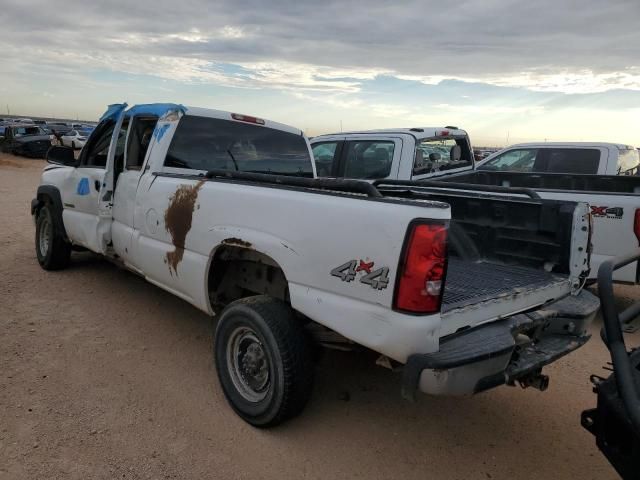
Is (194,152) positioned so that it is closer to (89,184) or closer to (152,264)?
(152,264)

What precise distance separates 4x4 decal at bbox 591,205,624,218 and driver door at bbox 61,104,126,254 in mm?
4842

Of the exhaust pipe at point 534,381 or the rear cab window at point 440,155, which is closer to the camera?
the exhaust pipe at point 534,381

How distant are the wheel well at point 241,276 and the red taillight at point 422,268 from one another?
1.00 meters

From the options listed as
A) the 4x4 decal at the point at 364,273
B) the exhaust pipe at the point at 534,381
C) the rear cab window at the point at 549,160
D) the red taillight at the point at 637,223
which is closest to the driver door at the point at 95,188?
the 4x4 decal at the point at 364,273

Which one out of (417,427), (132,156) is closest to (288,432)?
(417,427)

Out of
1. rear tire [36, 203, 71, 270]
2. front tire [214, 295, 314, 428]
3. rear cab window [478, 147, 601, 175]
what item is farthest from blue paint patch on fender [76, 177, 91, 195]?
rear cab window [478, 147, 601, 175]

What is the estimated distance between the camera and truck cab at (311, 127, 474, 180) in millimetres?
6629

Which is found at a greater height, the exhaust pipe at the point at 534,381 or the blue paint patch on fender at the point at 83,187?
the blue paint patch on fender at the point at 83,187

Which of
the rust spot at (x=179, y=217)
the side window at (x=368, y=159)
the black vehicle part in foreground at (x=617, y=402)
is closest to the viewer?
the black vehicle part in foreground at (x=617, y=402)

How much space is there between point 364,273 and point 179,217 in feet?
5.93

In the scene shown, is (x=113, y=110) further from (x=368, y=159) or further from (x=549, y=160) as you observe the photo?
(x=549, y=160)

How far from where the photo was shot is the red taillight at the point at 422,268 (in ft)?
7.77

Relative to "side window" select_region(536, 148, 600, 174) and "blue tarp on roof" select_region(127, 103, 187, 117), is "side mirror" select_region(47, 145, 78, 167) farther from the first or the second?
"side window" select_region(536, 148, 600, 174)

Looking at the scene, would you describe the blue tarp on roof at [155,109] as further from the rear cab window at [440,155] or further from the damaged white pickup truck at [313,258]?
the rear cab window at [440,155]
